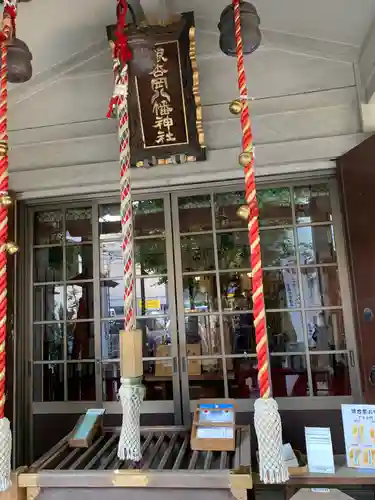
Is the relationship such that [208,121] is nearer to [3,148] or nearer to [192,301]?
[192,301]

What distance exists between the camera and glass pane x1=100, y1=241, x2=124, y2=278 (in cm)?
260

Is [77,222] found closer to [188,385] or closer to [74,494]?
[188,385]

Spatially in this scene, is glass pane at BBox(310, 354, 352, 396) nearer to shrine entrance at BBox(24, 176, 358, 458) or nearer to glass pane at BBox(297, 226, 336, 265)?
shrine entrance at BBox(24, 176, 358, 458)

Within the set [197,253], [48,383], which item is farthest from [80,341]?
[197,253]

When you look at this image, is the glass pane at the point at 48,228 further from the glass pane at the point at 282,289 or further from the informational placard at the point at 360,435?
the informational placard at the point at 360,435

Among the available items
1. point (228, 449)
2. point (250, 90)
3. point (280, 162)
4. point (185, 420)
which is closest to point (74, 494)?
point (228, 449)

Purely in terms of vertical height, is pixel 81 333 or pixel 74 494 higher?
pixel 81 333

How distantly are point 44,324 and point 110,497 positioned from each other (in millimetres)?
1457

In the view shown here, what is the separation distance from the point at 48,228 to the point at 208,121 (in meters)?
1.23

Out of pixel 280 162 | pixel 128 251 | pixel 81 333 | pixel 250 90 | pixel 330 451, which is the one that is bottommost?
pixel 330 451

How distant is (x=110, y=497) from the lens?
4.54 ft

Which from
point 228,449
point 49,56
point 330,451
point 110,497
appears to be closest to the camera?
point 110,497

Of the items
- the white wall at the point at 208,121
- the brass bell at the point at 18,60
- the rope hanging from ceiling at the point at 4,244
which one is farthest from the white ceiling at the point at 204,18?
the rope hanging from ceiling at the point at 4,244

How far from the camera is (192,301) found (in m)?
2.49
